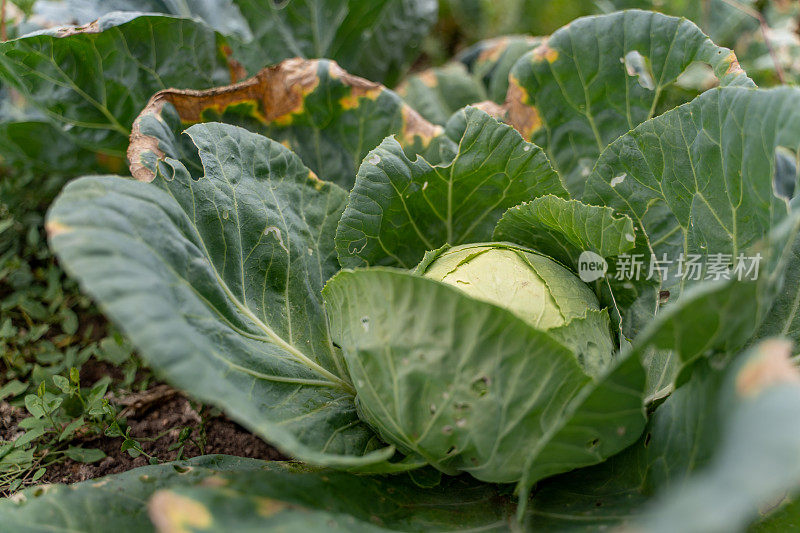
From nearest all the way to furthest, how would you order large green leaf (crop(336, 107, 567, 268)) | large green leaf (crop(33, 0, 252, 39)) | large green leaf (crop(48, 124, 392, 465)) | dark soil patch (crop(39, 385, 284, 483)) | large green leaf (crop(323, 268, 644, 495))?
large green leaf (crop(48, 124, 392, 465)) < large green leaf (crop(323, 268, 644, 495)) < large green leaf (crop(336, 107, 567, 268)) < dark soil patch (crop(39, 385, 284, 483)) < large green leaf (crop(33, 0, 252, 39))

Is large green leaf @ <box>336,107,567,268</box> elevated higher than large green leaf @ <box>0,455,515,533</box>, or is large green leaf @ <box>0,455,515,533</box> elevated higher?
large green leaf @ <box>336,107,567,268</box>

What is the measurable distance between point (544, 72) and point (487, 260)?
940 millimetres

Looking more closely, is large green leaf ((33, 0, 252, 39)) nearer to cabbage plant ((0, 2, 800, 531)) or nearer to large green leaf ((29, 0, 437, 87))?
large green leaf ((29, 0, 437, 87))

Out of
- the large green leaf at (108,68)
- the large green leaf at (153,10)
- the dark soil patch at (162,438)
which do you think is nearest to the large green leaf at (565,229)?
the dark soil patch at (162,438)

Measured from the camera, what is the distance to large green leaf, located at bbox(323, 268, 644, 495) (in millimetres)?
1275

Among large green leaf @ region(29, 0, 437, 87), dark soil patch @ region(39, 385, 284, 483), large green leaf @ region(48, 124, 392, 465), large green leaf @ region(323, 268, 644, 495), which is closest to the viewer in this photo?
large green leaf @ region(48, 124, 392, 465)

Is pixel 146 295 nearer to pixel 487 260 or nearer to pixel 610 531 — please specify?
pixel 487 260

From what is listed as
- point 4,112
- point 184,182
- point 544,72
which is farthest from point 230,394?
point 4,112

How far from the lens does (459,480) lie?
5.47ft

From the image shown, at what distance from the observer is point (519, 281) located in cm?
163

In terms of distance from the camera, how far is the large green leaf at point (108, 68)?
2111 mm

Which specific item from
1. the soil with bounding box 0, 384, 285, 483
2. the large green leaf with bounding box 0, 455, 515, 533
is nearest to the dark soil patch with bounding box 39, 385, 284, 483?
the soil with bounding box 0, 384, 285, 483

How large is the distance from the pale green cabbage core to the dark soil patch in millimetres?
957

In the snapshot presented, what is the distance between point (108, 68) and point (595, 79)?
5.77 feet
